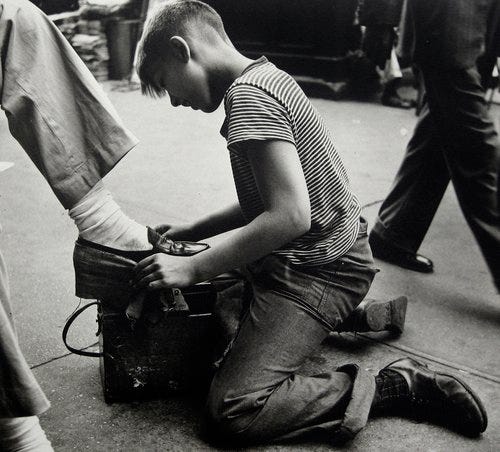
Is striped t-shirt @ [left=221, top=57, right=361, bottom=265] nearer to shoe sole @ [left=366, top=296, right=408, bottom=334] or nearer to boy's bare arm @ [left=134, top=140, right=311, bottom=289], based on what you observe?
boy's bare arm @ [left=134, top=140, right=311, bottom=289]

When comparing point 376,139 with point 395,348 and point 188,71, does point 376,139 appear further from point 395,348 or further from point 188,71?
point 188,71

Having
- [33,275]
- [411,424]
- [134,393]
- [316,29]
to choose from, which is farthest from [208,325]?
[316,29]

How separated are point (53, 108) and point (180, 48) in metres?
0.40

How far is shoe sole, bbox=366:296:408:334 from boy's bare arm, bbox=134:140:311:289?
69 cm

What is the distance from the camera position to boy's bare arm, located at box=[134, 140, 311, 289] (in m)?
1.76

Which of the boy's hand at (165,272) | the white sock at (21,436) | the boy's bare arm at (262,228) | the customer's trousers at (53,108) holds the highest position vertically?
the customer's trousers at (53,108)

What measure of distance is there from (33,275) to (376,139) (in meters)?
3.40

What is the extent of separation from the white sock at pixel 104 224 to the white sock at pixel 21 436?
1.85 feet

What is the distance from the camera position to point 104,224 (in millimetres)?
1979

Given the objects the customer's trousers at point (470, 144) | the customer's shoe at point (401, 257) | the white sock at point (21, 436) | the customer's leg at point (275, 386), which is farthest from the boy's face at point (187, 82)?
the customer's shoe at point (401, 257)

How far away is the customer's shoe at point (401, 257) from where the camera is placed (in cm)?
311

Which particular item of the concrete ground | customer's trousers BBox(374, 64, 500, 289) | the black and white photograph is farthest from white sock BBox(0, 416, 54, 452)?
customer's trousers BBox(374, 64, 500, 289)

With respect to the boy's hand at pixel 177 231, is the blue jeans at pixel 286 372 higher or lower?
lower

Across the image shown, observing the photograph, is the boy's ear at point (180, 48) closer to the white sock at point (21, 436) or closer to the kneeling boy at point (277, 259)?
the kneeling boy at point (277, 259)
